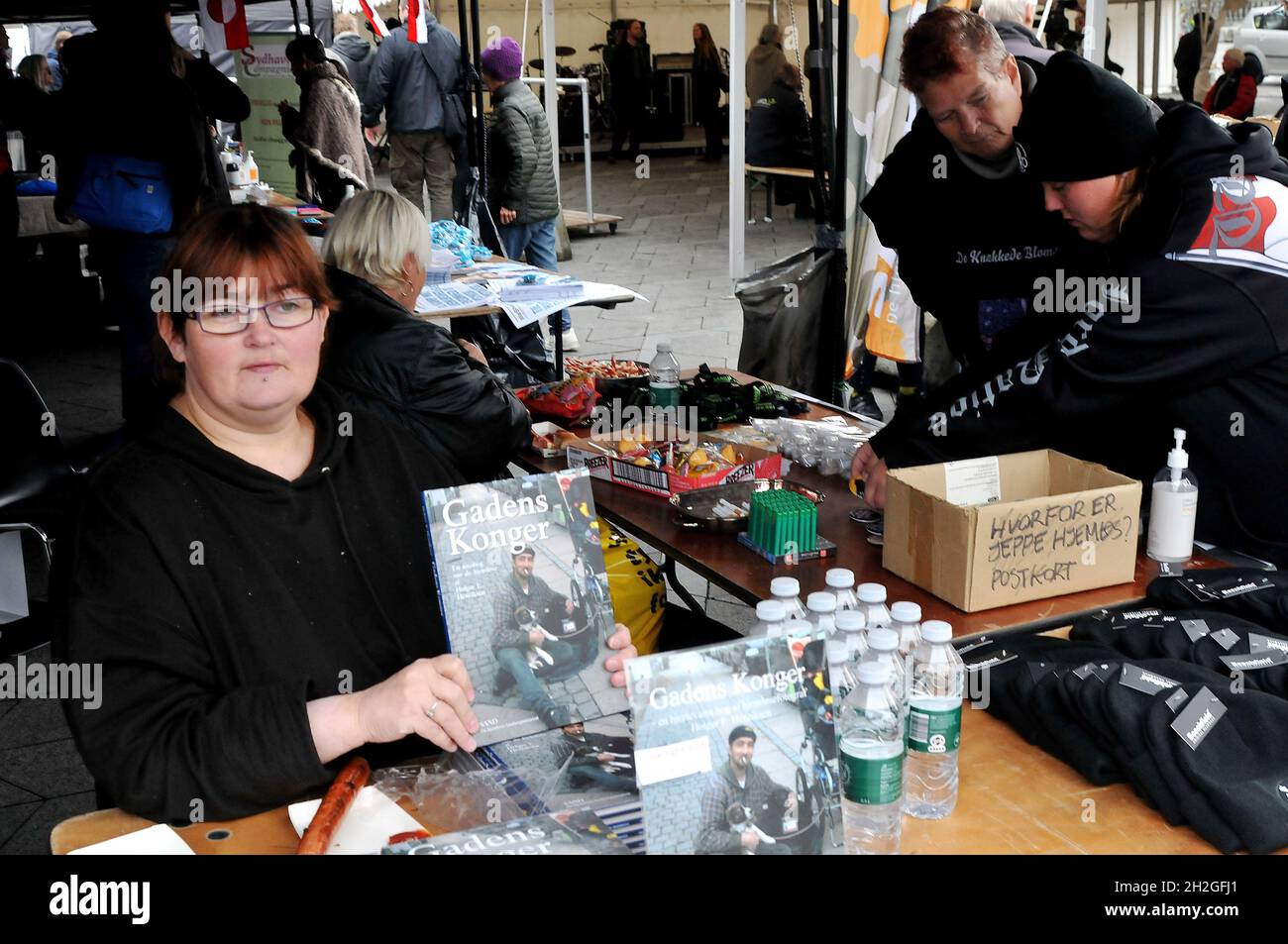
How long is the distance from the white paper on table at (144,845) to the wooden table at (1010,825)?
0.02m

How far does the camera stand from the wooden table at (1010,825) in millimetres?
1533

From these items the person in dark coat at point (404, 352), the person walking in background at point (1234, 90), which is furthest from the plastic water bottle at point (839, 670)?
the person walking in background at point (1234, 90)

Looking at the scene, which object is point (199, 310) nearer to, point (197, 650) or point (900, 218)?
point (197, 650)

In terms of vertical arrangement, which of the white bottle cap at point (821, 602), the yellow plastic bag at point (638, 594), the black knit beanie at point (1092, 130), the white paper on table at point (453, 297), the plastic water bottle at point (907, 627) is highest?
the black knit beanie at point (1092, 130)

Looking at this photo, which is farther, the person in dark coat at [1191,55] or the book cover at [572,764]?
the person in dark coat at [1191,55]

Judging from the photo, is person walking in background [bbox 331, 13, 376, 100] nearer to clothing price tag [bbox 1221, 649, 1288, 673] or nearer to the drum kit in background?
the drum kit in background

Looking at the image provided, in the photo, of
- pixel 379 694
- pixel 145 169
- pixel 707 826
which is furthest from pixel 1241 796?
pixel 145 169

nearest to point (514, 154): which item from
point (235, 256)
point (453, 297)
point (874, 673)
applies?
point (453, 297)

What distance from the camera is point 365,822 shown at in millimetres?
1565

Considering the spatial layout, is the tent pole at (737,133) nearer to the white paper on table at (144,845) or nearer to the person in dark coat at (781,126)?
the person in dark coat at (781,126)

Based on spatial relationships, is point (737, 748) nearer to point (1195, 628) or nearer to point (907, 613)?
point (907, 613)

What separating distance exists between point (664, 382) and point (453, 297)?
1919 millimetres

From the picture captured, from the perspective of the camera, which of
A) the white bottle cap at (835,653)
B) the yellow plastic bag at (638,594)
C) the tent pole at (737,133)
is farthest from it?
the tent pole at (737,133)

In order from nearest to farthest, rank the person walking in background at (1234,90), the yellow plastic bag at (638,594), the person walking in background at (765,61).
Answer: the yellow plastic bag at (638,594)
the person walking in background at (1234,90)
the person walking in background at (765,61)
